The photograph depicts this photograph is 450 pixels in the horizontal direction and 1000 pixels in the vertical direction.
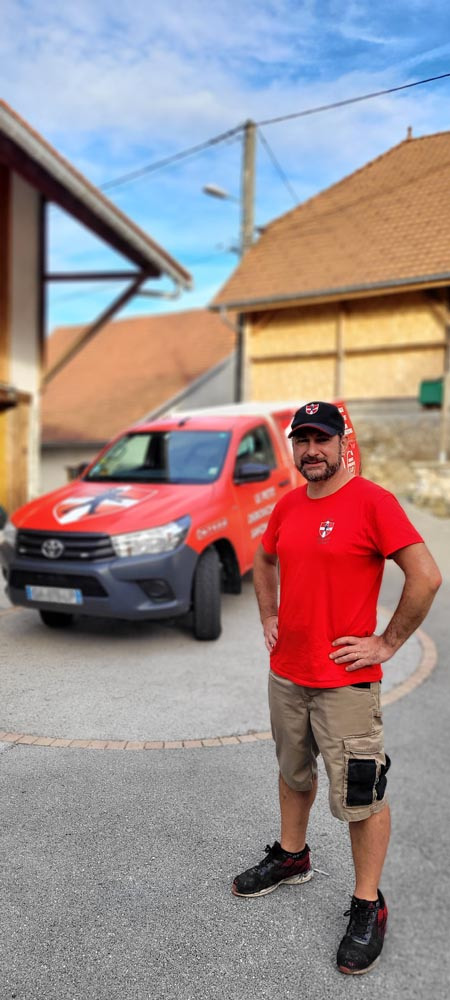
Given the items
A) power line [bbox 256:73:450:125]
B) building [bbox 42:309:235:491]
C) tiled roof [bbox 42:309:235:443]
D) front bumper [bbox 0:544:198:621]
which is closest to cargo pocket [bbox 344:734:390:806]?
power line [bbox 256:73:450:125]

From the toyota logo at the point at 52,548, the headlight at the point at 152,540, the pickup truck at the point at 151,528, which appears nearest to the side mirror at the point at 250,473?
the pickup truck at the point at 151,528

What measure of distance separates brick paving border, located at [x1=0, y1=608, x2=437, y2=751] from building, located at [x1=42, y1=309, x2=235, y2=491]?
12.3 meters

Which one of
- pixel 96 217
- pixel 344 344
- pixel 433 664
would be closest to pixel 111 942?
pixel 433 664

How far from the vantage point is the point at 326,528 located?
246 cm

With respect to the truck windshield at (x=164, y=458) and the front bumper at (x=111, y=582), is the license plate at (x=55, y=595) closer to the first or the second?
the front bumper at (x=111, y=582)

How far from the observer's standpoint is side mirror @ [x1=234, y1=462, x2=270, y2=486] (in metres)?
6.49

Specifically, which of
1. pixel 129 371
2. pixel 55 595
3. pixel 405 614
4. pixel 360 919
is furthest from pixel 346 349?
pixel 129 371

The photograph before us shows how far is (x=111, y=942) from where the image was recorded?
7.45 ft

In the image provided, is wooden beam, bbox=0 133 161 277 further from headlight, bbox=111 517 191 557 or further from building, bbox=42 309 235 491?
headlight, bbox=111 517 191 557

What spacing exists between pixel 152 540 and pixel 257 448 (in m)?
2.38

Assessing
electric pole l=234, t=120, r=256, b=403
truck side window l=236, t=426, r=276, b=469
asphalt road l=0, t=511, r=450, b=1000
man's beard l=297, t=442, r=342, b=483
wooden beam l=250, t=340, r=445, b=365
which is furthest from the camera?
electric pole l=234, t=120, r=256, b=403

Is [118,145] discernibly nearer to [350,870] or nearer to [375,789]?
[375,789]

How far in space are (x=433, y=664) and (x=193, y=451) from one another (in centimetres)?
261

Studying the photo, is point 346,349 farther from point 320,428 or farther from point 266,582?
point 320,428
